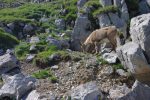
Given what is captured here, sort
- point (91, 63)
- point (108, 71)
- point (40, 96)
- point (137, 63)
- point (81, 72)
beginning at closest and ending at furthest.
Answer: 1. point (40, 96)
2. point (137, 63)
3. point (108, 71)
4. point (81, 72)
5. point (91, 63)

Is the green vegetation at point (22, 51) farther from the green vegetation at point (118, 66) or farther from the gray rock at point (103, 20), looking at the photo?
the green vegetation at point (118, 66)

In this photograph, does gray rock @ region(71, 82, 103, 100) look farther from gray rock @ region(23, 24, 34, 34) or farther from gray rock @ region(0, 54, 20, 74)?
gray rock @ region(23, 24, 34, 34)

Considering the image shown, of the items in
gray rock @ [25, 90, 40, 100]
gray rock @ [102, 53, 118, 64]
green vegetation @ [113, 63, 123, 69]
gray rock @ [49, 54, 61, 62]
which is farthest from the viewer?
gray rock @ [49, 54, 61, 62]

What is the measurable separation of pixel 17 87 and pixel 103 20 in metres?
17.6

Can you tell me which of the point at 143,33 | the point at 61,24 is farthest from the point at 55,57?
the point at 61,24

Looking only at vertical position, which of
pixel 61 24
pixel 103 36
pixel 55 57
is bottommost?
pixel 61 24

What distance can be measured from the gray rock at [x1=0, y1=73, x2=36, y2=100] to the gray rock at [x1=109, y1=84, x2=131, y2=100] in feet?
14.7

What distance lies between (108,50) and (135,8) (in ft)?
42.2

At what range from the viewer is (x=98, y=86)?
2286cm

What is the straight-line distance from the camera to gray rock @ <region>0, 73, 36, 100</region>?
23.3m

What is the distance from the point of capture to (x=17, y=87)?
920 inches

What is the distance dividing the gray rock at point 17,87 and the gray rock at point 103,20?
53.3ft

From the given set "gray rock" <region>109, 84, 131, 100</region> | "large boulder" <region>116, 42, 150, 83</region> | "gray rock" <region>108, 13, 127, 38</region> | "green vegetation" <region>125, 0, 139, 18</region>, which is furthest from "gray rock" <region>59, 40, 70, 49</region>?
"gray rock" <region>109, 84, 131, 100</region>

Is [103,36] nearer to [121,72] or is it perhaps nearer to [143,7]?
[121,72]
